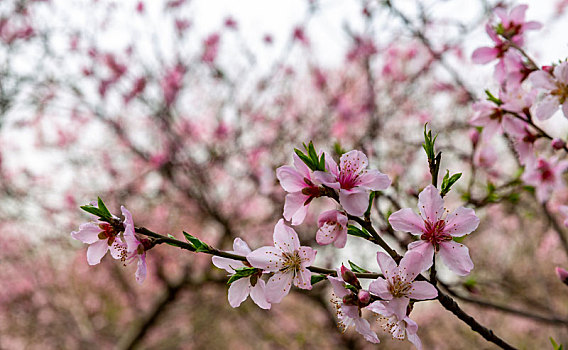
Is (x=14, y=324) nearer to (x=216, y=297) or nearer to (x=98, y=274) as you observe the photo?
(x=98, y=274)

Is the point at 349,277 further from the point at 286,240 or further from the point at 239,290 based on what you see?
the point at 239,290

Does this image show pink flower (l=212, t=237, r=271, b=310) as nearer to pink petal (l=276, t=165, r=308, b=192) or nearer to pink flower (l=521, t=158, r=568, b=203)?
pink petal (l=276, t=165, r=308, b=192)

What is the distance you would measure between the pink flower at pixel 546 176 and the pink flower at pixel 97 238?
66.1 inches

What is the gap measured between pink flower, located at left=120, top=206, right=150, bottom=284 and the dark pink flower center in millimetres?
731

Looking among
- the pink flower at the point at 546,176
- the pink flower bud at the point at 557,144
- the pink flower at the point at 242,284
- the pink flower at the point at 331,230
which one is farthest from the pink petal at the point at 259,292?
the pink flower at the point at 546,176

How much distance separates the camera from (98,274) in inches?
360

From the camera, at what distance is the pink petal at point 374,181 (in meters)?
1.06

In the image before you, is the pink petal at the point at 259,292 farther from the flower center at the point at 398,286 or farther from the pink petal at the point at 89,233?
the pink petal at the point at 89,233

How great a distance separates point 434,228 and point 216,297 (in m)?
6.32

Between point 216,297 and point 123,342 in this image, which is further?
point 216,297

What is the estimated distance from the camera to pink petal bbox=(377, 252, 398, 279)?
1.00m

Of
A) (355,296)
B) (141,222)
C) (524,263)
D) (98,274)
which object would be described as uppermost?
(355,296)

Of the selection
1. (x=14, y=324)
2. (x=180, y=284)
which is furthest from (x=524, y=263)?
(x=14, y=324)

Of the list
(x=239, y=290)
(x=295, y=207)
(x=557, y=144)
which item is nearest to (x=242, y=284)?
(x=239, y=290)
